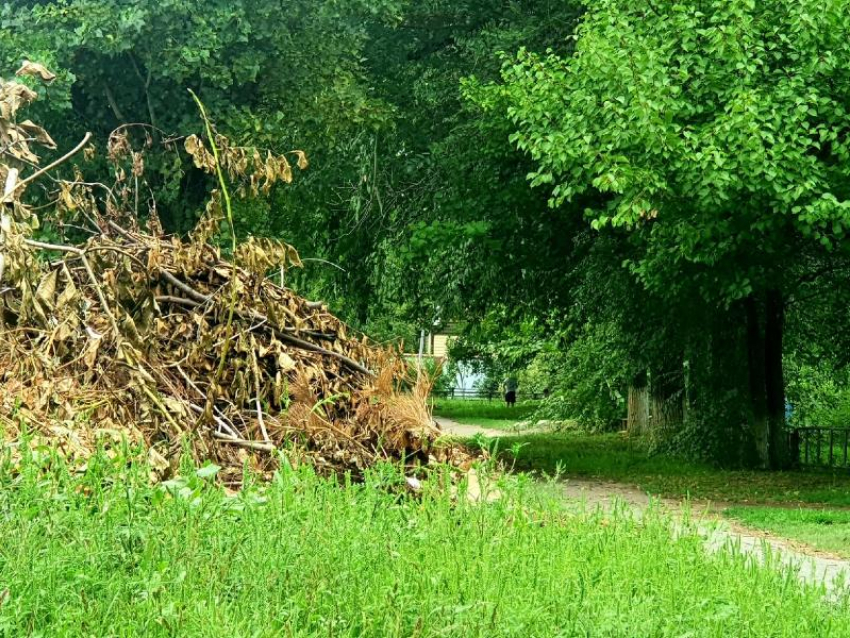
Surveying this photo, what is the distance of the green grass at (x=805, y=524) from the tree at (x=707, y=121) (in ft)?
8.82

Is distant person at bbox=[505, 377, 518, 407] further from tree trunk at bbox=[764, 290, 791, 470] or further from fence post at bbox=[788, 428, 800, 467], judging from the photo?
tree trunk at bbox=[764, 290, 791, 470]

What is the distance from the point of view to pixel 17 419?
7.13 m

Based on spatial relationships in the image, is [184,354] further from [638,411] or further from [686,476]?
[638,411]

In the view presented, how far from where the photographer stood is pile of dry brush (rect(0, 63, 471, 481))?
7.55 metres

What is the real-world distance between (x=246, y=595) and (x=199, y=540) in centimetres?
53

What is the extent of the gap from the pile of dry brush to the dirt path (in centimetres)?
86

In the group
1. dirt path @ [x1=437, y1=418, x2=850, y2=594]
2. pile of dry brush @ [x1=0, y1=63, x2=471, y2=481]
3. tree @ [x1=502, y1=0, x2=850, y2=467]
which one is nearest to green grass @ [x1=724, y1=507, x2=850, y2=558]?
dirt path @ [x1=437, y1=418, x2=850, y2=594]

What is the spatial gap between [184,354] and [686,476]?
11219mm

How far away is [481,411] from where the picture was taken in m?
43.2

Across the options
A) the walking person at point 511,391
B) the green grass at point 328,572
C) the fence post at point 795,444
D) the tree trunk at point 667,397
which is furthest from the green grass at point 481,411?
the green grass at point 328,572

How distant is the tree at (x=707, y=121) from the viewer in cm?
1320

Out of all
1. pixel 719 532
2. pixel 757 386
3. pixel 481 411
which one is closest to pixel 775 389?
pixel 757 386

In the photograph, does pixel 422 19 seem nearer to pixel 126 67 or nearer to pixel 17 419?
pixel 126 67

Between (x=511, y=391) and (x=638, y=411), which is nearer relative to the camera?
(x=638, y=411)
